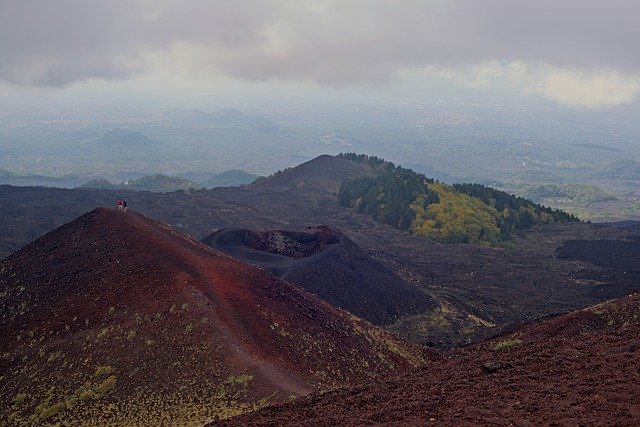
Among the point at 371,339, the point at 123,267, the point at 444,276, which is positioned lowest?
the point at 444,276

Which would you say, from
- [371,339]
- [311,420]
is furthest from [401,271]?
[311,420]

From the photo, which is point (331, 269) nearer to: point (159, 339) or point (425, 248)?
point (159, 339)

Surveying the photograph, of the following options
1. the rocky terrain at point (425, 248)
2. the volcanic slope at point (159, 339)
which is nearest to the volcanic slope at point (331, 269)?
the rocky terrain at point (425, 248)

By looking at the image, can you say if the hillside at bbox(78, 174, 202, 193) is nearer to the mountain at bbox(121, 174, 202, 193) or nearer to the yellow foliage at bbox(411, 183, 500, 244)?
the mountain at bbox(121, 174, 202, 193)

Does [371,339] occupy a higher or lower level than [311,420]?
lower

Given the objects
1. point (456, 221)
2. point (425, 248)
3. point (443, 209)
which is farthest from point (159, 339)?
point (443, 209)

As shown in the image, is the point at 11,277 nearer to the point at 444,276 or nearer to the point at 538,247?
the point at 444,276
